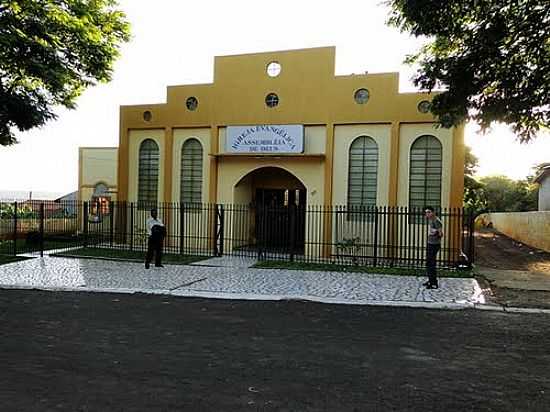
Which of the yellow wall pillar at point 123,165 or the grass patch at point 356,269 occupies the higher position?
the yellow wall pillar at point 123,165

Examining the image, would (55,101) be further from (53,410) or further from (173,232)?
(53,410)

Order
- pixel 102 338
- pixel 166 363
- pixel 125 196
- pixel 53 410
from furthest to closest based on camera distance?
pixel 125 196 < pixel 102 338 < pixel 166 363 < pixel 53 410

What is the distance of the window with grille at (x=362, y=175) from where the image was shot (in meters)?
18.0

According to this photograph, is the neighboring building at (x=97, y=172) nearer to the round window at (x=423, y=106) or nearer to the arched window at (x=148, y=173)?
the arched window at (x=148, y=173)

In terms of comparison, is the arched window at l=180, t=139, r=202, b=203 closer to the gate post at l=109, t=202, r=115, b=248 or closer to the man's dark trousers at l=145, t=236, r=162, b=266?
the gate post at l=109, t=202, r=115, b=248

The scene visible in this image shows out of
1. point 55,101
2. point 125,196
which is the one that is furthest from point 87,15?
point 125,196

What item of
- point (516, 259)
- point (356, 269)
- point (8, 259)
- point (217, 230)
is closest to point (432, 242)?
point (356, 269)

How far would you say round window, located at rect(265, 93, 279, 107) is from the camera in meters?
18.9

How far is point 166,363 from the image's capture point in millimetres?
6012

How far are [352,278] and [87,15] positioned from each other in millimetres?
13699

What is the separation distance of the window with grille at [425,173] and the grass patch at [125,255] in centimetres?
724

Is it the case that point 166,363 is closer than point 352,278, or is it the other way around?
point 166,363

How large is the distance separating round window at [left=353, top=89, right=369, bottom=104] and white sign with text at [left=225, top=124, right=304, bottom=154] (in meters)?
2.08

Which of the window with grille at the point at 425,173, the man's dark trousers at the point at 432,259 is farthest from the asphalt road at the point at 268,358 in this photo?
the window with grille at the point at 425,173
